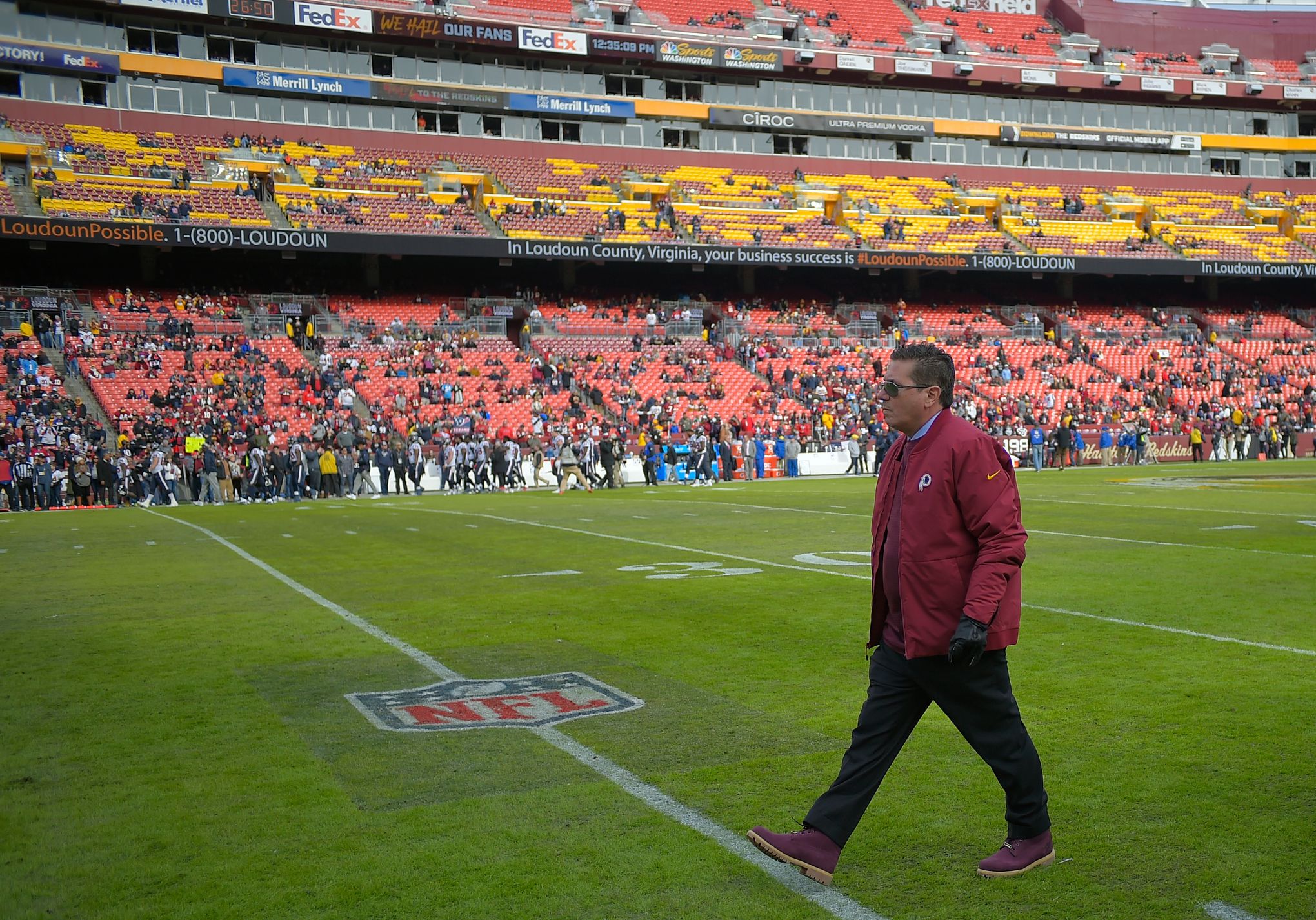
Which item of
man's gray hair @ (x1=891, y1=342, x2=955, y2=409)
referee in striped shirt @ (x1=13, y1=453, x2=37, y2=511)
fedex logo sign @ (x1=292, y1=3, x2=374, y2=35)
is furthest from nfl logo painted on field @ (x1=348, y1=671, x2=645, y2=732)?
fedex logo sign @ (x1=292, y1=3, x2=374, y2=35)

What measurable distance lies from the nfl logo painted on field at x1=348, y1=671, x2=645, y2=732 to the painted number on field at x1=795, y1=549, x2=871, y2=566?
6120mm

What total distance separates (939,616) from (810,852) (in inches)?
38.6

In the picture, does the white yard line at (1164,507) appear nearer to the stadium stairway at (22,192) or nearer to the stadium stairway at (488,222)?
the stadium stairway at (488,222)

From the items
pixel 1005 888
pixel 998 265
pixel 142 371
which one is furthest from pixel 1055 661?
pixel 998 265

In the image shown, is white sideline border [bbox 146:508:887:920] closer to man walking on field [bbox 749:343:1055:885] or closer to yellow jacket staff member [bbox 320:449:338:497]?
man walking on field [bbox 749:343:1055:885]

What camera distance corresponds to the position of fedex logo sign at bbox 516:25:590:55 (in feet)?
175

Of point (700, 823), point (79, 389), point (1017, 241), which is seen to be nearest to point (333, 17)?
point (79, 389)

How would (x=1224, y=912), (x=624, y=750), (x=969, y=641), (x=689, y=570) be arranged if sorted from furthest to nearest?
(x=689, y=570)
(x=624, y=750)
(x=969, y=641)
(x=1224, y=912)

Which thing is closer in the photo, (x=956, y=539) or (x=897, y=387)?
(x=956, y=539)

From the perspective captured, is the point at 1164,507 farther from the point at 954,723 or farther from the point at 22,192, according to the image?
the point at 22,192

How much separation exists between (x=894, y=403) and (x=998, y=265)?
51002 mm

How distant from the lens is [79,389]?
35.5 m

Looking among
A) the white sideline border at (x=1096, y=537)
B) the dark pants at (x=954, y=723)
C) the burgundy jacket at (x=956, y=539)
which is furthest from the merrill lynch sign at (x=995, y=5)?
the dark pants at (x=954, y=723)

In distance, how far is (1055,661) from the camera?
26.3ft
